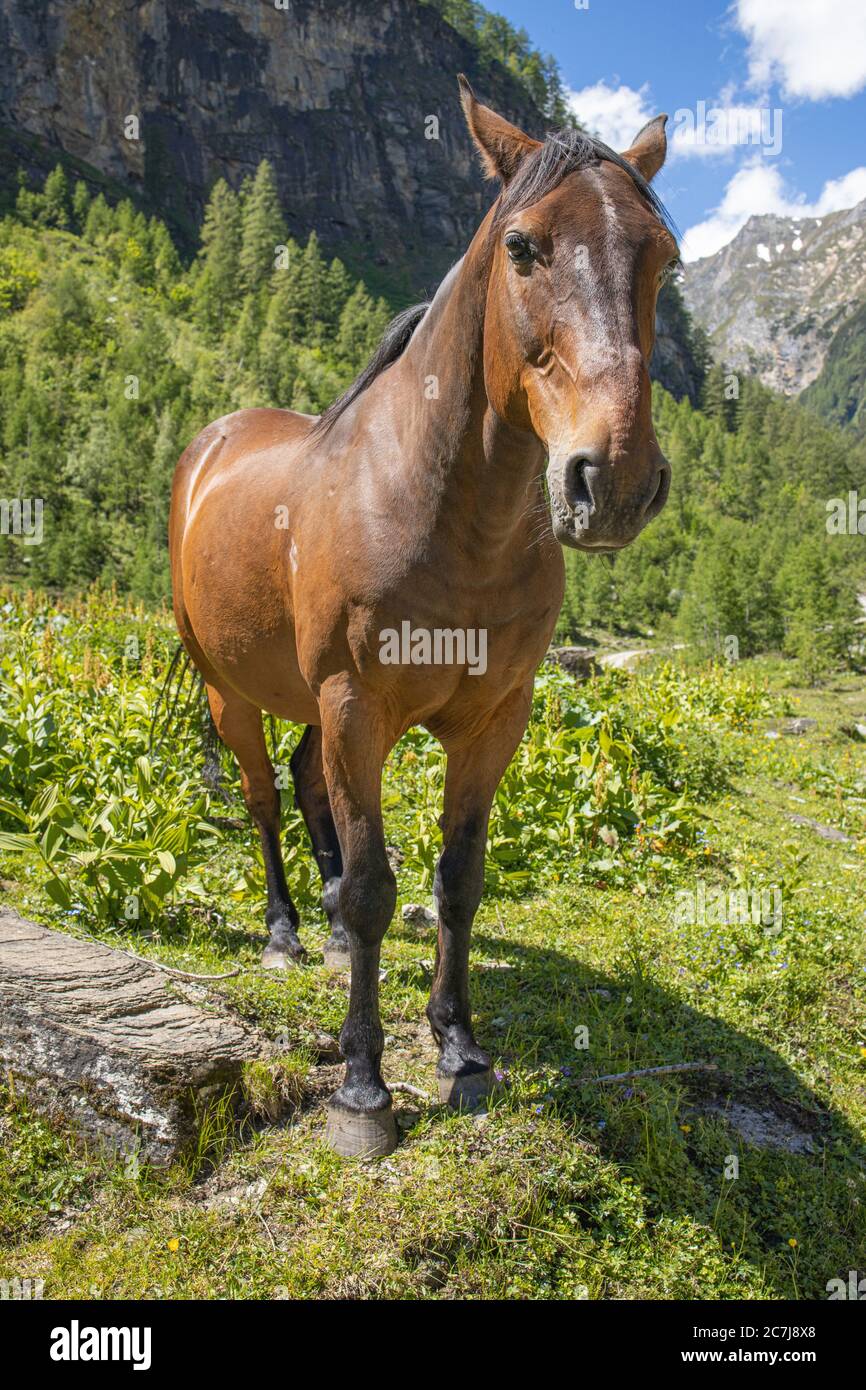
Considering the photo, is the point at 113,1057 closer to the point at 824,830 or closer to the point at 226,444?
the point at 226,444

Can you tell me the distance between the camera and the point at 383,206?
12612cm

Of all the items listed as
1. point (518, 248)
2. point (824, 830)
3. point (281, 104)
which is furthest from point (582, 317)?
point (281, 104)

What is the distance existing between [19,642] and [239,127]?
427 feet

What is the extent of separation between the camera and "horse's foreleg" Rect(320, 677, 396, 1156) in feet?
10.0

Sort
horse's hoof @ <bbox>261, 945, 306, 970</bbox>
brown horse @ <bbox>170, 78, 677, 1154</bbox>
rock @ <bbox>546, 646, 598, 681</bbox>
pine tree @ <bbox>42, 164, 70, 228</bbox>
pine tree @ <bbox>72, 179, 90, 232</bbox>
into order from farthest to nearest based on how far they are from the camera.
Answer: pine tree @ <bbox>72, 179, 90, 232</bbox>
pine tree @ <bbox>42, 164, 70, 228</bbox>
rock @ <bbox>546, 646, 598, 681</bbox>
horse's hoof @ <bbox>261, 945, 306, 970</bbox>
brown horse @ <bbox>170, 78, 677, 1154</bbox>

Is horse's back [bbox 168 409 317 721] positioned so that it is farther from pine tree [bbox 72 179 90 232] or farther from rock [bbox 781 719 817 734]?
pine tree [bbox 72 179 90 232]

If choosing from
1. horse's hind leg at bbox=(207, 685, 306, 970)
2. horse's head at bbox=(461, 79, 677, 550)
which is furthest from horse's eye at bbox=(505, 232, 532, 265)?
horse's hind leg at bbox=(207, 685, 306, 970)

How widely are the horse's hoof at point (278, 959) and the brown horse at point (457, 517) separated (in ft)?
3.51

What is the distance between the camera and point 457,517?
2.93m

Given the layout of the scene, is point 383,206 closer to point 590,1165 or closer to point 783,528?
point 783,528

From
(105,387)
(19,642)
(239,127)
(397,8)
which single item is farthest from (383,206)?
(19,642)

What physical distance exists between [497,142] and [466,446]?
863 mm

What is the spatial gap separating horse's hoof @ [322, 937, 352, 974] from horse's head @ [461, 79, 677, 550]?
9.45ft

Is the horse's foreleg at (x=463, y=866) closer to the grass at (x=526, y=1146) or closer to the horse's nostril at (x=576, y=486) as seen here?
the grass at (x=526, y=1146)
